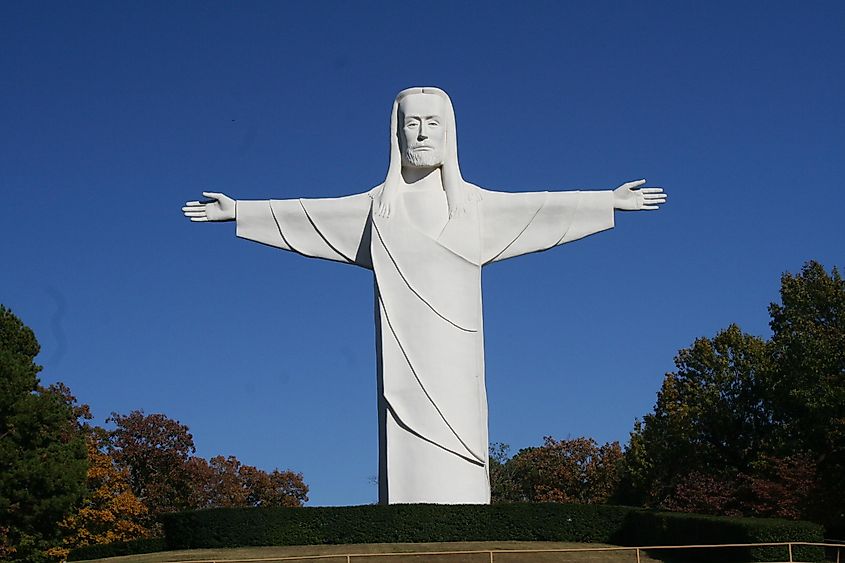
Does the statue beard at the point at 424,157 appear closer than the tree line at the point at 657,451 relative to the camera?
Yes

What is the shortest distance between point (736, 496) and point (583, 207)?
1712cm

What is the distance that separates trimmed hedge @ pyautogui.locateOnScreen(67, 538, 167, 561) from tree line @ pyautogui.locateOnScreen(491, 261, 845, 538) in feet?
62.4

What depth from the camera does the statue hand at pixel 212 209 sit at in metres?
24.9

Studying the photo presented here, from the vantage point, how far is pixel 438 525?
2206 cm

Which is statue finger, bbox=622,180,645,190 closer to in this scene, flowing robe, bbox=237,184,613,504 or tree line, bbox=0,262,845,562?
flowing robe, bbox=237,184,613,504

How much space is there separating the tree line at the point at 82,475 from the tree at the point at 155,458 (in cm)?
4

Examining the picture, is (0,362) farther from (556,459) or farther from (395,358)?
(556,459)

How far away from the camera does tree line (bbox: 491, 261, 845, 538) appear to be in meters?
34.0

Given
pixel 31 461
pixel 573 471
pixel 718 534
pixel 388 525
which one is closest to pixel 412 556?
pixel 388 525

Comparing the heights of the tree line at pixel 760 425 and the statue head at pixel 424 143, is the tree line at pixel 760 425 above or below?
below

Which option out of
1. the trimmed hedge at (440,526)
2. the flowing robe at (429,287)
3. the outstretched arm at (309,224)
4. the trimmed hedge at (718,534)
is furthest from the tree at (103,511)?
the trimmed hedge at (718,534)

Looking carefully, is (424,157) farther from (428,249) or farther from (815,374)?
(815,374)

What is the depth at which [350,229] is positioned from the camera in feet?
82.6

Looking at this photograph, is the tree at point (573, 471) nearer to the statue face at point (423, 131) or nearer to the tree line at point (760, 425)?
the tree line at point (760, 425)
